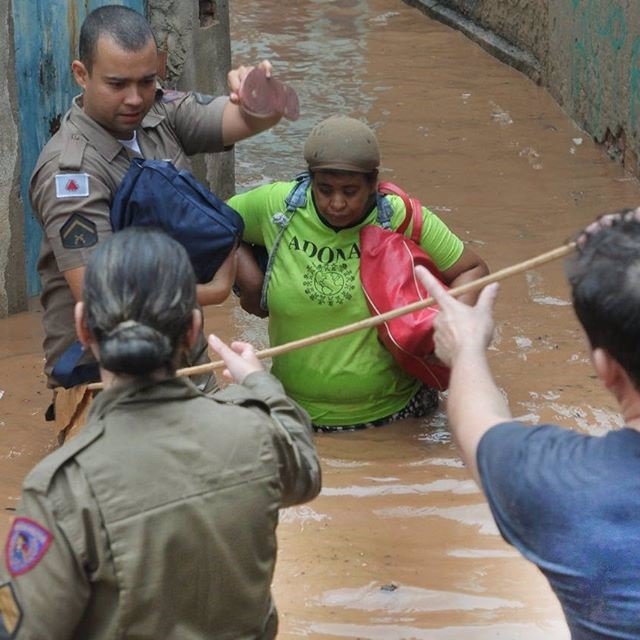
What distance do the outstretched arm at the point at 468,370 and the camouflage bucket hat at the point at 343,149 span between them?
7.06 ft

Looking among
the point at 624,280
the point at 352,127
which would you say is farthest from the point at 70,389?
the point at 624,280

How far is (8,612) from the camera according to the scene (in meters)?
2.43

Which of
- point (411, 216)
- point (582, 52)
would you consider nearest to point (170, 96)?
point (411, 216)

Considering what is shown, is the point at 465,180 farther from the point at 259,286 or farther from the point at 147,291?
Answer: the point at 147,291

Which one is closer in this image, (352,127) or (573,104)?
(352,127)

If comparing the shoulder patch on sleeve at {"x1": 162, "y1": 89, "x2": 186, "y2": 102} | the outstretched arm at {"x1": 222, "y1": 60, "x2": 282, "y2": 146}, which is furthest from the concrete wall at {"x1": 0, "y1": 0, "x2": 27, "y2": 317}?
the outstretched arm at {"x1": 222, "y1": 60, "x2": 282, "y2": 146}

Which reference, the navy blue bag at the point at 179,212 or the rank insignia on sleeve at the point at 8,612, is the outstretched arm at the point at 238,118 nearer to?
the navy blue bag at the point at 179,212

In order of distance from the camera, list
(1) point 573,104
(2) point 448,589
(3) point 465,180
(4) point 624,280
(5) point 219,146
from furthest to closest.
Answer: (1) point 573,104
(3) point 465,180
(5) point 219,146
(2) point 448,589
(4) point 624,280

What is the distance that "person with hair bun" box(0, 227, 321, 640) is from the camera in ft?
7.93

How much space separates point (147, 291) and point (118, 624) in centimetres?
59

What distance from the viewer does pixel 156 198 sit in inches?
172

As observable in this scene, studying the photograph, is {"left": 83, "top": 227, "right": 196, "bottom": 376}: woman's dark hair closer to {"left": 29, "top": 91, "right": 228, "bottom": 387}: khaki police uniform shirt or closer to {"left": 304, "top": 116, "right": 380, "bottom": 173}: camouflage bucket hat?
{"left": 29, "top": 91, "right": 228, "bottom": 387}: khaki police uniform shirt

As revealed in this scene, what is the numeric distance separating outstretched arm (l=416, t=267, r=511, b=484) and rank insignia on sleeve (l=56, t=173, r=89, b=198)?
1789 millimetres

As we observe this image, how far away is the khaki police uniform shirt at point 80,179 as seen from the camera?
4.36m
